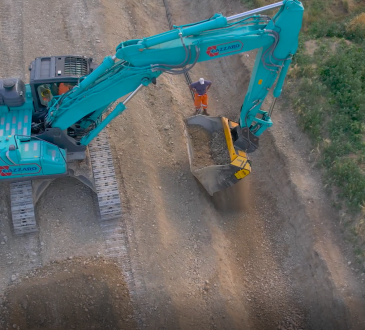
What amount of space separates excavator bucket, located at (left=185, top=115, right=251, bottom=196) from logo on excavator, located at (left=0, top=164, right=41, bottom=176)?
350cm

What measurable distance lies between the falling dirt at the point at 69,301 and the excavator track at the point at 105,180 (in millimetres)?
1268

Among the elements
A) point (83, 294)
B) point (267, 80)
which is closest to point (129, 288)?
point (83, 294)

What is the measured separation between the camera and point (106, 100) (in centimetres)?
936

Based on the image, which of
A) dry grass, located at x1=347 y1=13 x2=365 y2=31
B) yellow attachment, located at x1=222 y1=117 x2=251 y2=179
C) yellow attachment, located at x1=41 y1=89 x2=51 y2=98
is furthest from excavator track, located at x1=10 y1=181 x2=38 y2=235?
dry grass, located at x1=347 y1=13 x2=365 y2=31

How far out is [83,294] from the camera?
9.34m

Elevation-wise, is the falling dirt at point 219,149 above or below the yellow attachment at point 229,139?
below

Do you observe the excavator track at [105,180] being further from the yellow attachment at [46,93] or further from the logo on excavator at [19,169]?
the yellow attachment at [46,93]

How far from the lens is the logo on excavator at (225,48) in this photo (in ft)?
27.5

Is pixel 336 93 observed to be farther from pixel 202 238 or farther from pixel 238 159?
pixel 202 238

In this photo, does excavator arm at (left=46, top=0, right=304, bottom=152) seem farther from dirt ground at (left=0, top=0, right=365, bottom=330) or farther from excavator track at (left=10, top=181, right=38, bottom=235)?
dirt ground at (left=0, top=0, right=365, bottom=330)

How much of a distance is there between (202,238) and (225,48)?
4.26 metres

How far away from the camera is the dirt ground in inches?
370

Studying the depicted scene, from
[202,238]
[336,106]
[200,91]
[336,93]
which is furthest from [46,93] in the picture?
[336,93]

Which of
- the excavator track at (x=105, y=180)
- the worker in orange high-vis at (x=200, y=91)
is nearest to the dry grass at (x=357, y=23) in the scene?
the worker in orange high-vis at (x=200, y=91)
